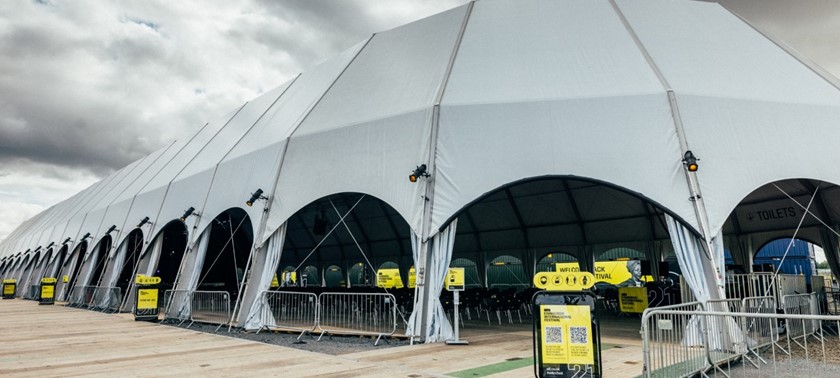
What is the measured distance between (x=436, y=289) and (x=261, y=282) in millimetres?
4894

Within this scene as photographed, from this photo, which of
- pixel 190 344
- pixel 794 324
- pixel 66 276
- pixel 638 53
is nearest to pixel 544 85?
pixel 638 53

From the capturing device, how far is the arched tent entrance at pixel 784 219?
14352mm

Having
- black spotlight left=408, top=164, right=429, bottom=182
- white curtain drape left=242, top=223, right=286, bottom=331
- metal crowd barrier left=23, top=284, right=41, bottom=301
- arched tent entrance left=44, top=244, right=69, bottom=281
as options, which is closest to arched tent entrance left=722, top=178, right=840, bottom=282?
black spotlight left=408, top=164, right=429, bottom=182

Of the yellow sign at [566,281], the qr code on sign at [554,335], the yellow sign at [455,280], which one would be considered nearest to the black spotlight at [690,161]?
the yellow sign at [455,280]

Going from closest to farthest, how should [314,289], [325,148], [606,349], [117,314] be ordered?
[606,349], [325,148], [117,314], [314,289]

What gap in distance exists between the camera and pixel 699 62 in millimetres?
11672

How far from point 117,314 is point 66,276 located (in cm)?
1105

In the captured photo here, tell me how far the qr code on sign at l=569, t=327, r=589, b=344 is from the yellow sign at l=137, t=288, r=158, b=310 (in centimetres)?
1395

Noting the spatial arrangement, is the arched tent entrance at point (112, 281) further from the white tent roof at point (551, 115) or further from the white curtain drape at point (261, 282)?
the white curtain drape at point (261, 282)

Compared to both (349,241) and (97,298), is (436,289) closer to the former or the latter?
(349,241)

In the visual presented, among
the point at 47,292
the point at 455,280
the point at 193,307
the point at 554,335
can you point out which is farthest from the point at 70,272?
the point at 554,335

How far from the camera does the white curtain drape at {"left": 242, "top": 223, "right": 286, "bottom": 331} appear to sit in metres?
11.9

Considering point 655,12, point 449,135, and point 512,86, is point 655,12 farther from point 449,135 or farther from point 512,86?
point 449,135

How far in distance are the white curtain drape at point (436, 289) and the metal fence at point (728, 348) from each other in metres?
3.78
